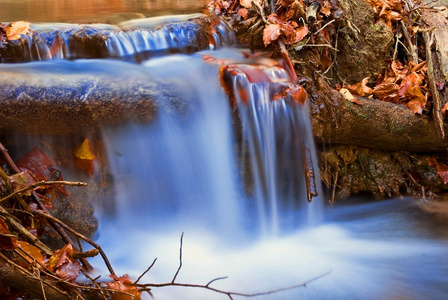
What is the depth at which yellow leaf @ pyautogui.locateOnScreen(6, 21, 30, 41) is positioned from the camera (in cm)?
356

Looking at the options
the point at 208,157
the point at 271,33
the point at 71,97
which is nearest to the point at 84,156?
the point at 71,97

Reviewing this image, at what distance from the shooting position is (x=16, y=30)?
362 cm

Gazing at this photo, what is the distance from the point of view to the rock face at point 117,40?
11.9ft

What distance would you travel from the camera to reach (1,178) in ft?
8.25

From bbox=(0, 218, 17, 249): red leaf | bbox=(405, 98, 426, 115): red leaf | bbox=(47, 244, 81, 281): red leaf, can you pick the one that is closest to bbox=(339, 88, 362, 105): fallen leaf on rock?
bbox=(405, 98, 426, 115): red leaf

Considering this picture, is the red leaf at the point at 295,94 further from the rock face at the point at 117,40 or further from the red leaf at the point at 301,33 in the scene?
the rock face at the point at 117,40

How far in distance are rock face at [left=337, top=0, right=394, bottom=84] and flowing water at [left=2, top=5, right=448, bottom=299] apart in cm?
94

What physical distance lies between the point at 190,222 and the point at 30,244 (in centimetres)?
140

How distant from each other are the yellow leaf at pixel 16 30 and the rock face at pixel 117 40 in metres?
0.04

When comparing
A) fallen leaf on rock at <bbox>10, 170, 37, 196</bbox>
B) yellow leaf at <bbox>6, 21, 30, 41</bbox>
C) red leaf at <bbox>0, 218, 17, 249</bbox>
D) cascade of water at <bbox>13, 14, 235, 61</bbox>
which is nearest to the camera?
red leaf at <bbox>0, 218, 17, 249</bbox>

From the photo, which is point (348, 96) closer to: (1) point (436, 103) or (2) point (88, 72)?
(1) point (436, 103)

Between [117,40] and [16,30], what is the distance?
2.63 feet

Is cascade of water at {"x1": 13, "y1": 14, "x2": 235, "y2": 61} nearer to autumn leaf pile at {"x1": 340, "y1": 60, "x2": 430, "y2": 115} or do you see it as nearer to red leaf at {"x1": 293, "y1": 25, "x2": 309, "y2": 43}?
red leaf at {"x1": 293, "y1": 25, "x2": 309, "y2": 43}

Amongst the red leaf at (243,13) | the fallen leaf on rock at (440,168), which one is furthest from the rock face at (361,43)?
the fallen leaf on rock at (440,168)
